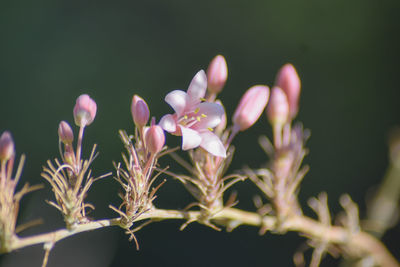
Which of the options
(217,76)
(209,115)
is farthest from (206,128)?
(217,76)

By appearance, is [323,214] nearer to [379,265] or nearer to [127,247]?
[379,265]

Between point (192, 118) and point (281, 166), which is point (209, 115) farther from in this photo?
point (281, 166)

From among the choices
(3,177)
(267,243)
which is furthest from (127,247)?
(3,177)

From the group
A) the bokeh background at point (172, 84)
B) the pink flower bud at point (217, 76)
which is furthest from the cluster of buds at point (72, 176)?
the bokeh background at point (172, 84)

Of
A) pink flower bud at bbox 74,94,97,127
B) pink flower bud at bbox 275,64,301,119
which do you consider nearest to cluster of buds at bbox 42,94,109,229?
pink flower bud at bbox 74,94,97,127

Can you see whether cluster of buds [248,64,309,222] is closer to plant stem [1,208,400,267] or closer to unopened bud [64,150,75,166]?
plant stem [1,208,400,267]

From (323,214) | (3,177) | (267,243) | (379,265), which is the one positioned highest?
(3,177)

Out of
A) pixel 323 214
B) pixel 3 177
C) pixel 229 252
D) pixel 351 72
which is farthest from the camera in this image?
pixel 351 72

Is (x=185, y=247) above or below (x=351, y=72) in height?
below

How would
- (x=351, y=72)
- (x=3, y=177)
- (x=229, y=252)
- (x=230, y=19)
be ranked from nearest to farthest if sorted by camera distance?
(x=3, y=177) < (x=229, y=252) < (x=351, y=72) < (x=230, y=19)
